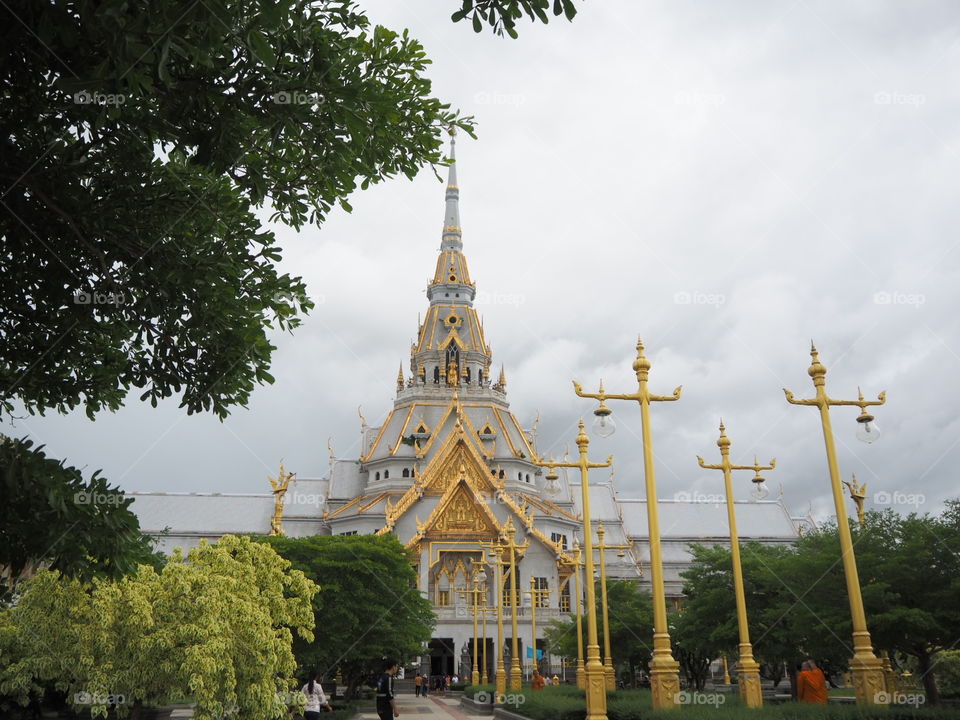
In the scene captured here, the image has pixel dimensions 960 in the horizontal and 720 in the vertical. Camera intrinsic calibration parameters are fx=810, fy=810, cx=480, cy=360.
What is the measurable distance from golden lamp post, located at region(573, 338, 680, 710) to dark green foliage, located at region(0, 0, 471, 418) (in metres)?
8.88

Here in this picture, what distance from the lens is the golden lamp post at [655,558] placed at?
48.6 feet

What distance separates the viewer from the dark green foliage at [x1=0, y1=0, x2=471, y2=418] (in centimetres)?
616

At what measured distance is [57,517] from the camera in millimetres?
7074

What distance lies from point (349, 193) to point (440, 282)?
2880 inches

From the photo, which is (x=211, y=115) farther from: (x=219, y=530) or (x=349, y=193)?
(x=219, y=530)

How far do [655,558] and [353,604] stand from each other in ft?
59.9

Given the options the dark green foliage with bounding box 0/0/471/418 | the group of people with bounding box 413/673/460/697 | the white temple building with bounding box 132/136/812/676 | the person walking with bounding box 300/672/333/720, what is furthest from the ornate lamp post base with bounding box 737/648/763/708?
the group of people with bounding box 413/673/460/697

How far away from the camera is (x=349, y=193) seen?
28.6 ft

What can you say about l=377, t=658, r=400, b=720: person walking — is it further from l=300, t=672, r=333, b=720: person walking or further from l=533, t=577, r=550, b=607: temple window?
l=533, t=577, r=550, b=607: temple window

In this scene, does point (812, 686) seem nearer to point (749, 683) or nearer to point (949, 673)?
point (749, 683)

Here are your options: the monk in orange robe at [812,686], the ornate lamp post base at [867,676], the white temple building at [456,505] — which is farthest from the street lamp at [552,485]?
the white temple building at [456,505]

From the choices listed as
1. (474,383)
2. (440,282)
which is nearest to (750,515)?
(474,383)

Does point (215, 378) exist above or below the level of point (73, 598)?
above

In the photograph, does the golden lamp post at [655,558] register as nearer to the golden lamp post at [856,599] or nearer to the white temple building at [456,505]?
the golden lamp post at [856,599]
